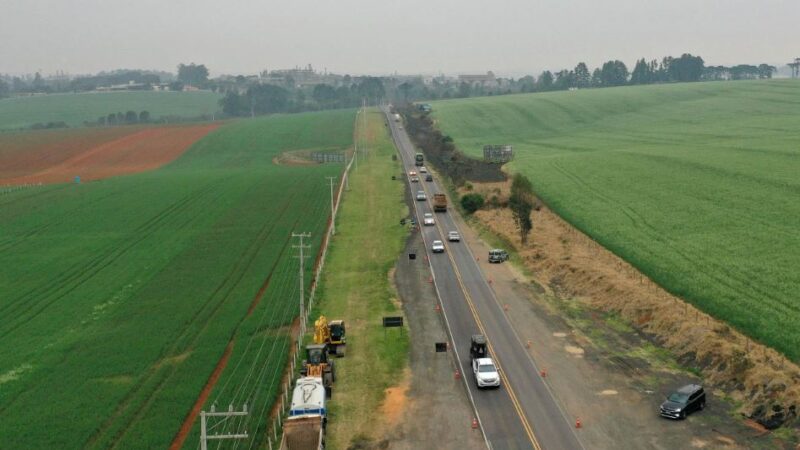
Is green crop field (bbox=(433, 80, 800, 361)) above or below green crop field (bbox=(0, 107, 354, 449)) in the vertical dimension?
above

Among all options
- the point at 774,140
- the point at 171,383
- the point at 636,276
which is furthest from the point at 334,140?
the point at 171,383

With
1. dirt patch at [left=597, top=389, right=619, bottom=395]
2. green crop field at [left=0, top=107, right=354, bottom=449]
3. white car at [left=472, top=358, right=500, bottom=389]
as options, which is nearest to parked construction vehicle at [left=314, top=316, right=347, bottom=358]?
green crop field at [left=0, top=107, right=354, bottom=449]

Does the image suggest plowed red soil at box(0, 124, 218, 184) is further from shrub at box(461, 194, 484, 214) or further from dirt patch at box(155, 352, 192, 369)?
dirt patch at box(155, 352, 192, 369)

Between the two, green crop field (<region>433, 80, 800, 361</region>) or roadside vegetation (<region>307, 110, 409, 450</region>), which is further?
green crop field (<region>433, 80, 800, 361</region>)

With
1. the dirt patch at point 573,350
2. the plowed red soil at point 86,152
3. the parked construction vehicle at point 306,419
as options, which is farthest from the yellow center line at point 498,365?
the plowed red soil at point 86,152

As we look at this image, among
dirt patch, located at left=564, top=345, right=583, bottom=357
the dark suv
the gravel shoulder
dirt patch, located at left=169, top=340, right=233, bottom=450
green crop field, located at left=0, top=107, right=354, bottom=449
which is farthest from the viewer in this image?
dirt patch, located at left=564, top=345, right=583, bottom=357

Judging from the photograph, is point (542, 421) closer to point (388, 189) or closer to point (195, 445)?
point (195, 445)

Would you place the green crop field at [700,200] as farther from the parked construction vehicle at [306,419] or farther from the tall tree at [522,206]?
the parked construction vehicle at [306,419]

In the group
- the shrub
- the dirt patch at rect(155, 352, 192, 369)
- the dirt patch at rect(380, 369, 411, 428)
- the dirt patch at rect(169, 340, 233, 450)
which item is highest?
the shrub
